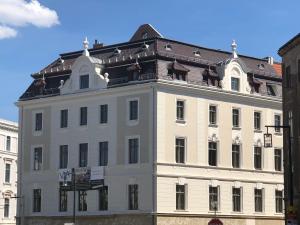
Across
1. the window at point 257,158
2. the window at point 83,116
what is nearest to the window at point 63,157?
the window at point 83,116

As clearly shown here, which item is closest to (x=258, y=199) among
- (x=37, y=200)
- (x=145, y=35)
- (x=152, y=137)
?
(x=152, y=137)

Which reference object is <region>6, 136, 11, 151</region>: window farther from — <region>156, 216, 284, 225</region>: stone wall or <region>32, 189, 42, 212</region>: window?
<region>156, 216, 284, 225</region>: stone wall

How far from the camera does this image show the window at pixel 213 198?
230 feet

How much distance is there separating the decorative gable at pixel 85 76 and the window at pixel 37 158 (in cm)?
609

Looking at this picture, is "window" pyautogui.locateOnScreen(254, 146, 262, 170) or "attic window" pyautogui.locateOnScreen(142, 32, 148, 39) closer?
"window" pyautogui.locateOnScreen(254, 146, 262, 170)

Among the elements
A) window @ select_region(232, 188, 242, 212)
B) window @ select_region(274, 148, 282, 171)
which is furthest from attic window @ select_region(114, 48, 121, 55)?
window @ select_region(274, 148, 282, 171)

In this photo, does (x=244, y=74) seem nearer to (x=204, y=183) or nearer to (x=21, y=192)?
(x=204, y=183)

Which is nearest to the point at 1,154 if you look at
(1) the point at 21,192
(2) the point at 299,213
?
(1) the point at 21,192

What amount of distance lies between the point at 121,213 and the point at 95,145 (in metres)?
6.74

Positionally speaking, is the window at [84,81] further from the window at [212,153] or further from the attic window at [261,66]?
the attic window at [261,66]

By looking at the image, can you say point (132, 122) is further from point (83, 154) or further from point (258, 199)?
point (258, 199)

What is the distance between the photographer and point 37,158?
7562 cm

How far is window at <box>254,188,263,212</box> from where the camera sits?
7338 cm

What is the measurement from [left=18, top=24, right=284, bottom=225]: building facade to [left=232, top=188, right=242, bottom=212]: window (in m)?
0.12
